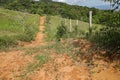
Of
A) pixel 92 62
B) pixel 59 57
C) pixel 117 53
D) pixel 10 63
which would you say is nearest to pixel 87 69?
pixel 92 62

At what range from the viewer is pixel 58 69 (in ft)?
35.1

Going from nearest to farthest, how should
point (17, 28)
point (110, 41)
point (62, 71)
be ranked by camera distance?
point (62, 71)
point (110, 41)
point (17, 28)

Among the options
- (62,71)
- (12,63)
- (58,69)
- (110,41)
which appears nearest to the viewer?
(62,71)

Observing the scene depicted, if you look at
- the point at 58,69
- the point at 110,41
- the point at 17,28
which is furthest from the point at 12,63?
the point at 17,28

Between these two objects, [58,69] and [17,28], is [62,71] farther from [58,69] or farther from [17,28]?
[17,28]

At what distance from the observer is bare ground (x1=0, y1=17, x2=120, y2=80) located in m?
9.59

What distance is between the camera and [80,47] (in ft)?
41.2

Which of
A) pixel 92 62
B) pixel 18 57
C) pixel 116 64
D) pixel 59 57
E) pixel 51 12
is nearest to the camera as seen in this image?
pixel 116 64

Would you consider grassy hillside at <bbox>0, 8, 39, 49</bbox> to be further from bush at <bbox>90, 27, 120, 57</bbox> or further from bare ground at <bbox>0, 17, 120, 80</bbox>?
bush at <bbox>90, 27, 120, 57</bbox>

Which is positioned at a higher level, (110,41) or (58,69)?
(110,41)

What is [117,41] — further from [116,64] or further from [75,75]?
[75,75]

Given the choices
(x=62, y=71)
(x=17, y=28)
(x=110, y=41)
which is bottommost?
(x=62, y=71)

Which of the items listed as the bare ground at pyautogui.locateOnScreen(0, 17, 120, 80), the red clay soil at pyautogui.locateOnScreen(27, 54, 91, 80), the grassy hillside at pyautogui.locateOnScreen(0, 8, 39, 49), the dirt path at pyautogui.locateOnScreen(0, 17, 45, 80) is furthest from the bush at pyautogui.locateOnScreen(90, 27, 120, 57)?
the grassy hillside at pyautogui.locateOnScreen(0, 8, 39, 49)

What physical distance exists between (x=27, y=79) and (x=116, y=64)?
320cm
